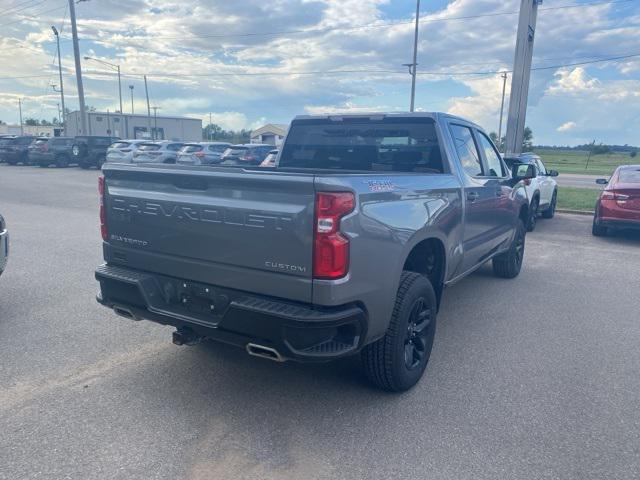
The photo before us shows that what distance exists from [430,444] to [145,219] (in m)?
2.36

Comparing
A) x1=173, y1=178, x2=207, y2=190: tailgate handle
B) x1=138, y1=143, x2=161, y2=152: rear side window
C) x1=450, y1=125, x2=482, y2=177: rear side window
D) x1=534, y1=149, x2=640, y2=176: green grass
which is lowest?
x1=534, y1=149, x2=640, y2=176: green grass

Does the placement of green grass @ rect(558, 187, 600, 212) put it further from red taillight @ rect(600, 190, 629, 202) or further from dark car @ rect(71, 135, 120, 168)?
dark car @ rect(71, 135, 120, 168)

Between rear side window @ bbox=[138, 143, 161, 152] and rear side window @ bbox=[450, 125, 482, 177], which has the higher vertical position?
rear side window @ bbox=[450, 125, 482, 177]

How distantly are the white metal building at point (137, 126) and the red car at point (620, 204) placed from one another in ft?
195

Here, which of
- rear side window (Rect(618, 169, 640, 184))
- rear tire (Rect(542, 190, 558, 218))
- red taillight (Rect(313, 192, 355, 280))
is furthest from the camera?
rear tire (Rect(542, 190, 558, 218))

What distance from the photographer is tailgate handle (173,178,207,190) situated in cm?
327

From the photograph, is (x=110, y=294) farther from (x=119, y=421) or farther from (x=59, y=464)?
(x=59, y=464)


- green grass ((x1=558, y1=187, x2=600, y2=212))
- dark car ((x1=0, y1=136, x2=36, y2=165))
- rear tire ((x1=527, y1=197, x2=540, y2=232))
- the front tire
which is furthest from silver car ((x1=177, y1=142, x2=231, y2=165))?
the front tire

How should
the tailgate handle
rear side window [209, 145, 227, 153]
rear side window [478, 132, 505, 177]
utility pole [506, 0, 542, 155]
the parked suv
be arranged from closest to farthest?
the tailgate handle, rear side window [478, 132, 505, 177], utility pole [506, 0, 542, 155], rear side window [209, 145, 227, 153], the parked suv

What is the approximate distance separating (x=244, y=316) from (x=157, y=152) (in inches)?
932

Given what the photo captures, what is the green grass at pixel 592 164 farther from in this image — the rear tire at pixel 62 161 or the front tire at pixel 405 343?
the front tire at pixel 405 343

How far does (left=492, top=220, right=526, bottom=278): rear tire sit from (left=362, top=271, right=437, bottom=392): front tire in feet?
10.8

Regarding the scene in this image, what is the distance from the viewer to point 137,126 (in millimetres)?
71625

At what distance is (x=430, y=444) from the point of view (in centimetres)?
313
